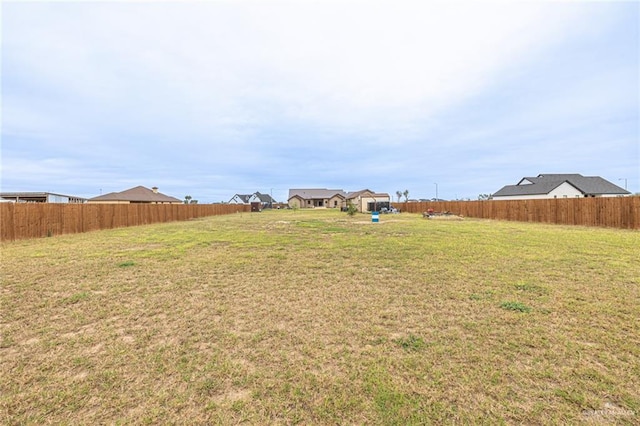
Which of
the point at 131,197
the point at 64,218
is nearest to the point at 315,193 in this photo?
the point at 131,197

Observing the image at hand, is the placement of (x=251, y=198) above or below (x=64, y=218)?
above

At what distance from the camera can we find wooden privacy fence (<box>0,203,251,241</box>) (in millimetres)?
10766

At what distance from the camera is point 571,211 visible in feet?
55.7

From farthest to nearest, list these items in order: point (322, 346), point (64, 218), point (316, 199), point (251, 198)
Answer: point (251, 198) < point (316, 199) < point (64, 218) < point (322, 346)

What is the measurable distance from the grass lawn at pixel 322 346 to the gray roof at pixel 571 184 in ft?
130

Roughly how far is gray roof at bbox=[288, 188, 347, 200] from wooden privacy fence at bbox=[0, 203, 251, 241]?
47876mm

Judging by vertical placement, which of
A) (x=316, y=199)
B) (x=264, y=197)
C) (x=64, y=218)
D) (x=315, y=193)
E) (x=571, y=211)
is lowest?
(x=571, y=211)

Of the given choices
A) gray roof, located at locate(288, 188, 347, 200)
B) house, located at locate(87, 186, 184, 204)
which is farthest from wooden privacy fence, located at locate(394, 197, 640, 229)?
house, located at locate(87, 186, 184, 204)

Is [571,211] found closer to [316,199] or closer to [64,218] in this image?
[64,218]

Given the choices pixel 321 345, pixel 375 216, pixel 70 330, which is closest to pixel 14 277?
pixel 70 330

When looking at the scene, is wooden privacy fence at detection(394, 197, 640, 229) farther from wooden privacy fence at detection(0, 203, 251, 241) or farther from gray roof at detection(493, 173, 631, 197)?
wooden privacy fence at detection(0, 203, 251, 241)

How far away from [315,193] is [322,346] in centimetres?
6753

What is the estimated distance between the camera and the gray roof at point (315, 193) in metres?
68.6

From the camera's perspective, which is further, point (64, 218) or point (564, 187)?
point (564, 187)
